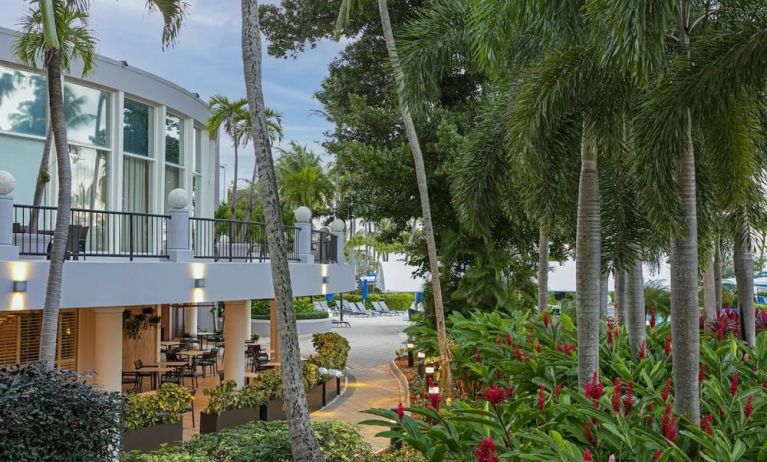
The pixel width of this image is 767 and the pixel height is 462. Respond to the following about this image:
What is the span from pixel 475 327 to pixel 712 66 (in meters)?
8.03

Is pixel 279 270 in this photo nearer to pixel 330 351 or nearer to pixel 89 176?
pixel 330 351

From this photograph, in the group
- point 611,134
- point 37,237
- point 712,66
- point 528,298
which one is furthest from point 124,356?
point 712,66

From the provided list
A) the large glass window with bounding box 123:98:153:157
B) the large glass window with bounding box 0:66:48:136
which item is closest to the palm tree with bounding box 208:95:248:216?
the large glass window with bounding box 123:98:153:157

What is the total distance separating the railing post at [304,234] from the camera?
1509 cm

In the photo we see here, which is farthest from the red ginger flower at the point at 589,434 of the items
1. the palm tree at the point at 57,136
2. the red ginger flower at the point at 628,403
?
the palm tree at the point at 57,136

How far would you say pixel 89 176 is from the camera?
14586 millimetres

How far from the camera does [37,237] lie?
10.6 meters

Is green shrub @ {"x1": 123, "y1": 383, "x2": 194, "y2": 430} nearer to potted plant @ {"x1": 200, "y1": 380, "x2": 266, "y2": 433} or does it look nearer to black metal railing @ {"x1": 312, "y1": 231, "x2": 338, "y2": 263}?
potted plant @ {"x1": 200, "y1": 380, "x2": 266, "y2": 433}

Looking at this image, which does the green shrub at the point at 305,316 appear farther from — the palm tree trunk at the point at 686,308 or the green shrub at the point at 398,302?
the palm tree trunk at the point at 686,308

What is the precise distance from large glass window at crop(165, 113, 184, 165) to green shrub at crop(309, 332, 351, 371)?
18.7 feet

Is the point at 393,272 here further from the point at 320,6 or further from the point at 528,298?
the point at 320,6

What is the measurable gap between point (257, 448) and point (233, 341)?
6662 mm

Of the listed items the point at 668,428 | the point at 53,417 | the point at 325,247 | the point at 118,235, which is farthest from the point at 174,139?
the point at 668,428

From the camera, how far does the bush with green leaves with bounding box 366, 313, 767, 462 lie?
5879 mm
